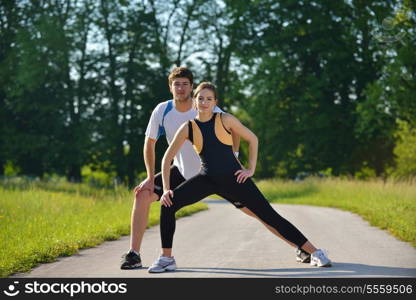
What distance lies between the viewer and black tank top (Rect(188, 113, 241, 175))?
6.79 meters

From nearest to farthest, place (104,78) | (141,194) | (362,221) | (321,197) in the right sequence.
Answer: (141,194) → (362,221) → (321,197) → (104,78)

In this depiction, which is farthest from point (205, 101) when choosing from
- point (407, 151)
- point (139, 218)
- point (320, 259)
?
point (407, 151)

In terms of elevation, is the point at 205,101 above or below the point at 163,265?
above

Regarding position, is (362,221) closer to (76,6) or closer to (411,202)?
(411,202)

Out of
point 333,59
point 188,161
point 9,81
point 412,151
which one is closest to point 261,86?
point 333,59

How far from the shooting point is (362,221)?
1366 centimetres

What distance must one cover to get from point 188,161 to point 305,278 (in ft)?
6.36

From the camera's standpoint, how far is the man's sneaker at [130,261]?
698 cm

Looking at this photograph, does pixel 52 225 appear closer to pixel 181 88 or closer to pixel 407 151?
pixel 181 88

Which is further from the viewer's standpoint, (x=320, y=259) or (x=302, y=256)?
(x=302, y=256)

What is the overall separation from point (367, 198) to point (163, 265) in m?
13.7

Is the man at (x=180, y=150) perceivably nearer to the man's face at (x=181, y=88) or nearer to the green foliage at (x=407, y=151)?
the man's face at (x=181, y=88)

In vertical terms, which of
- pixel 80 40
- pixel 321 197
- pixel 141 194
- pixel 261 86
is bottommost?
pixel 321 197

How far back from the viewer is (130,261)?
7.00 metres
